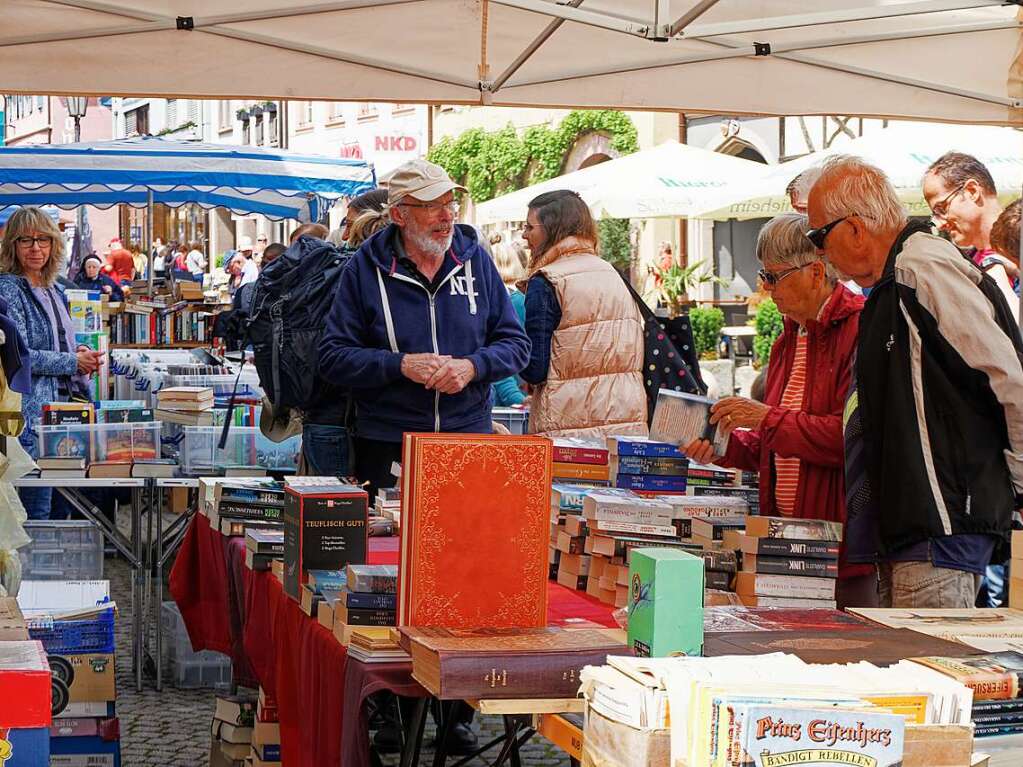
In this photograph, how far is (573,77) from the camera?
5031mm

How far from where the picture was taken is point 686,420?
337 cm

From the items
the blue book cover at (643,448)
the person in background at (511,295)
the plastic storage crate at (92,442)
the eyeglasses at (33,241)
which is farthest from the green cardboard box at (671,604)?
the eyeglasses at (33,241)

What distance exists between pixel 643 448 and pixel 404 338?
44.9 inches

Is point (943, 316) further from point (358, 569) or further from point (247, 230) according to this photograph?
point (247, 230)

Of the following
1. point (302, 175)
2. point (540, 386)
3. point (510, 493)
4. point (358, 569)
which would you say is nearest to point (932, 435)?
point (510, 493)

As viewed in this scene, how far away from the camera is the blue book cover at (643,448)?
3680 millimetres

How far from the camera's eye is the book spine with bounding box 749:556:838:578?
2900 mm

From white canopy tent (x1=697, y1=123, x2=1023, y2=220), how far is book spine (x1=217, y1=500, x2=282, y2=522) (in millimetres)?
5576

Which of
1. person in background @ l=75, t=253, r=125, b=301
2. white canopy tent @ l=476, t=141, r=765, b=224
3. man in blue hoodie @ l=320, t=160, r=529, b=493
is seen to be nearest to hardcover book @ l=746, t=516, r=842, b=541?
man in blue hoodie @ l=320, t=160, r=529, b=493

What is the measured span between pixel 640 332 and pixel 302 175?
20.6ft

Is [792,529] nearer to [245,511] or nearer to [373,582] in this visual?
[373,582]

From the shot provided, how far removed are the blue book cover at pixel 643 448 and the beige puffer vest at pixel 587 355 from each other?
4.37 feet

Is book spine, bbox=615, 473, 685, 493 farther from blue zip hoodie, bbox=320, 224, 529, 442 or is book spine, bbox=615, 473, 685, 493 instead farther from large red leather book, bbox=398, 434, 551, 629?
large red leather book, bbox=398, 434, 551, 629

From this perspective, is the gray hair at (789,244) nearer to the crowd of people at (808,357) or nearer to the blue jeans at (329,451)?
the crowd of people at (808,357)
